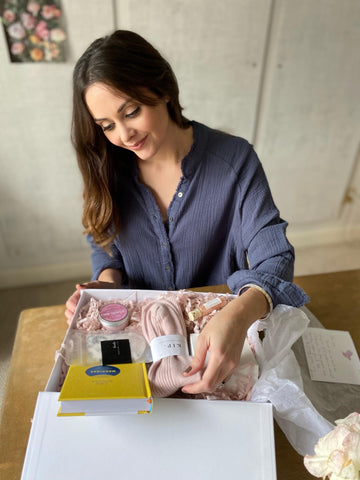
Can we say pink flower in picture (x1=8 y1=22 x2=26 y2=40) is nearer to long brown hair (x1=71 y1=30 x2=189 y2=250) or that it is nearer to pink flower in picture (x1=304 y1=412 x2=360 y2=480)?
long brown hair (x1=71 y1=30 x2=189 y2=250)

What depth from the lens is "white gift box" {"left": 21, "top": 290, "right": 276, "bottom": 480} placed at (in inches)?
20.5

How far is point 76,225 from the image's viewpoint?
1897mm

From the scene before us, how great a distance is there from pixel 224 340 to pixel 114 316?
8.8 inches

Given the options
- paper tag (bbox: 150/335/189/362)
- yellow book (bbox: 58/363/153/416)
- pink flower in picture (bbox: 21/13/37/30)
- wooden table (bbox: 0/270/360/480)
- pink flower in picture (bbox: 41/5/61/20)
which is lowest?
wooden table (bbox: 0/270/360/480)

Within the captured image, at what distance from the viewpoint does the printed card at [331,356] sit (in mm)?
750

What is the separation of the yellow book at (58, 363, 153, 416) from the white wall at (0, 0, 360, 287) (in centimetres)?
124

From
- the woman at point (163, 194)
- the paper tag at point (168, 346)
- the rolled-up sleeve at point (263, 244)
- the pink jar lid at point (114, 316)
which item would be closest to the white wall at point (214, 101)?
the woman at point (163, 194)

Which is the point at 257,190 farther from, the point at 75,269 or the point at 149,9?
the point at 75,269

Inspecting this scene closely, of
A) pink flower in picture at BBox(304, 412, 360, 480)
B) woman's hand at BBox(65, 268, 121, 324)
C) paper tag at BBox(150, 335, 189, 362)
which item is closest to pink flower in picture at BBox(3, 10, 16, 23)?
woman's hand at BBox(65, 268, 121, 324)

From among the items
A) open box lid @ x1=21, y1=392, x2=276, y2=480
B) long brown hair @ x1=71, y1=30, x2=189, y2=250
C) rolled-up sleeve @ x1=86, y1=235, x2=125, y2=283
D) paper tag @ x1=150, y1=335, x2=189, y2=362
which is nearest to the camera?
open box lid @ x1=21, y1=392, x2=276, y2=480

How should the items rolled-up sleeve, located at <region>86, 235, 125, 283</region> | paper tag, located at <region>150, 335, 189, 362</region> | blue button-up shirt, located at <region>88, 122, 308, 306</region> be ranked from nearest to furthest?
paper tag, located at <region>150, 335, 189, 362</region>, blue button-up shirt, located at <region>88, 122, 308, 306</region>, rolled-up sleeve, located at <region>86, 235, 125, 283</region>

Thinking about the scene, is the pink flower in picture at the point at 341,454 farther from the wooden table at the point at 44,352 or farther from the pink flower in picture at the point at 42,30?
the pink flower in picture at the point at 42,30

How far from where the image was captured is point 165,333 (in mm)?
681

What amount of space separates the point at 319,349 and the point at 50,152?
1348 mm
